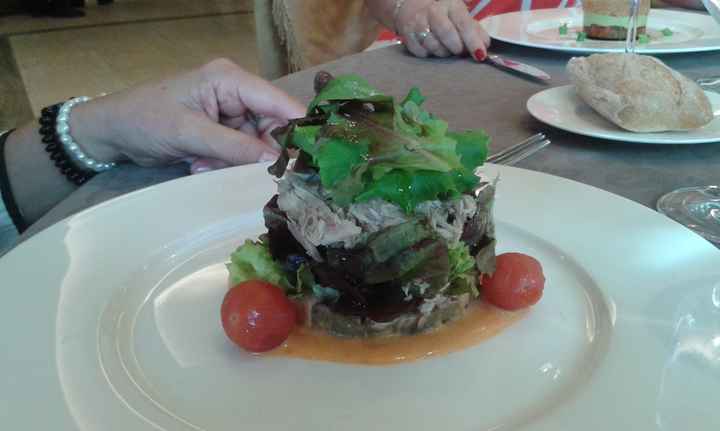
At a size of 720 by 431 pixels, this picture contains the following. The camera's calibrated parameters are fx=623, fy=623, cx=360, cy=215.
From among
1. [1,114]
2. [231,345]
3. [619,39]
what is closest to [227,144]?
[231,345]

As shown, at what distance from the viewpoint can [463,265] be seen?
3.30 ft

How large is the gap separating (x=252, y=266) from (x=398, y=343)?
0.91 feet

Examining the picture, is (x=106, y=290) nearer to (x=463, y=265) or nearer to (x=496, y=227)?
→ (x=463, y=265)

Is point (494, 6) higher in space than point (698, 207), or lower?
lower

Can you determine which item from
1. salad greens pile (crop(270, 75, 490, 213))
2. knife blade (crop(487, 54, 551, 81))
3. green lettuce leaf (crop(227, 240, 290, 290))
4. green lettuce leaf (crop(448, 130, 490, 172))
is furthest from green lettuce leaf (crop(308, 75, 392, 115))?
knife blade (crop(487, 54, 551, 81))

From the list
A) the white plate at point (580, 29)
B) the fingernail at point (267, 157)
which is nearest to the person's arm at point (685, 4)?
the white plate at point (580, 29)

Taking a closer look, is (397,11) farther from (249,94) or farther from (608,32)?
(249,94)

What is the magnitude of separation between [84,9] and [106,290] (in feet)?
36.5

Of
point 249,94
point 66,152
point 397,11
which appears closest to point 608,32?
point 397,11

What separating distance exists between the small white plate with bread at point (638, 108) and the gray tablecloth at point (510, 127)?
0.05m

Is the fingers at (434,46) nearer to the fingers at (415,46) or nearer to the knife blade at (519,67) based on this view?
the fingers at (415,46)

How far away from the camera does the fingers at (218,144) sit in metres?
1.34

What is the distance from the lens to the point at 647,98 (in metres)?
1.42

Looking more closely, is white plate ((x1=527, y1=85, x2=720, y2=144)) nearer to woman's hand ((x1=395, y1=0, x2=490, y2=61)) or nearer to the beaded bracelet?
woman's hand ((x1=395, y1=0, x2=490, y2=61))
